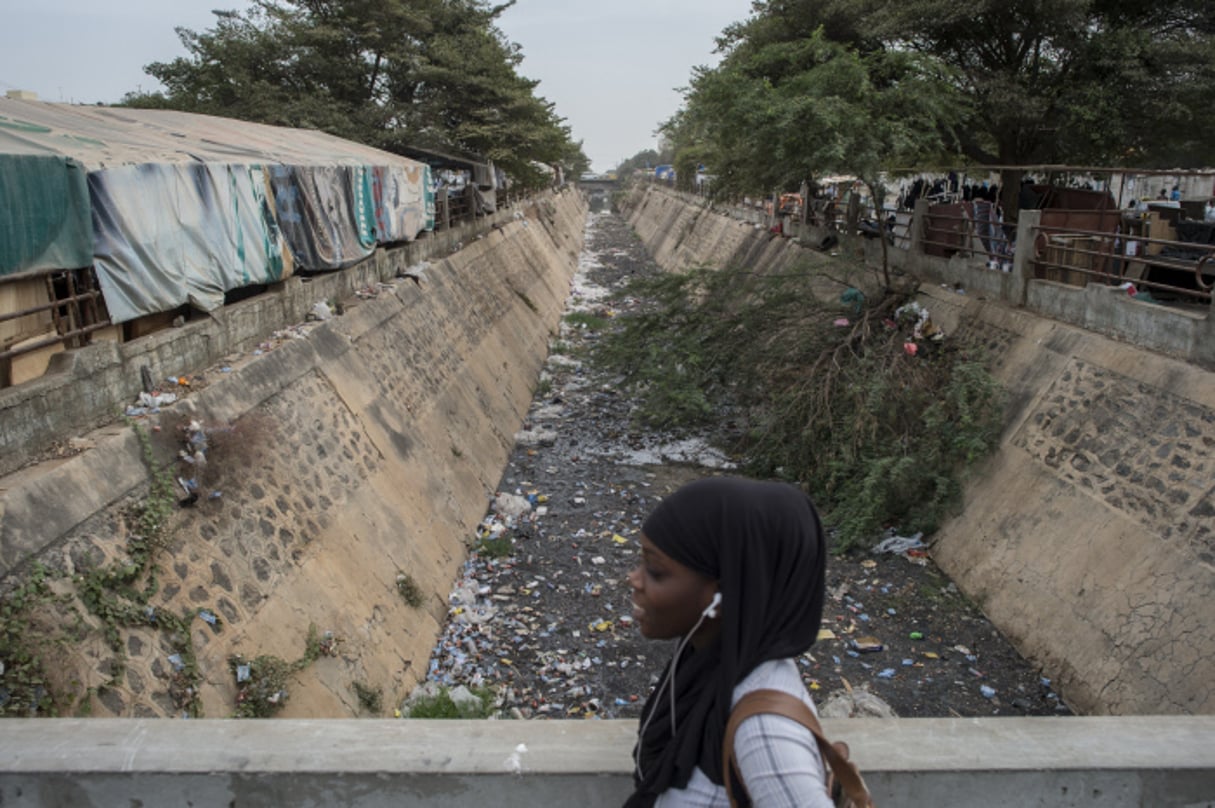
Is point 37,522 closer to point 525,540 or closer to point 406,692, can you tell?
point 406,692

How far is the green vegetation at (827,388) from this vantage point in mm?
8273

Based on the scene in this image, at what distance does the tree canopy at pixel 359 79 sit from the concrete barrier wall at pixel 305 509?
12027mm

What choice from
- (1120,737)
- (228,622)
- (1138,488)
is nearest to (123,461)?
(228,622)

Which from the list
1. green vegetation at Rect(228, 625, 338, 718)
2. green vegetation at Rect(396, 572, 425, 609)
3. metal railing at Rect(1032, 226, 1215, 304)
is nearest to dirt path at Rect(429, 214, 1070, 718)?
green vegetation at Rect(396, 572, 425, 609)

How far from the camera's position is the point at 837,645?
677cm

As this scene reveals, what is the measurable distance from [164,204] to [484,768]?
6137 millimetres

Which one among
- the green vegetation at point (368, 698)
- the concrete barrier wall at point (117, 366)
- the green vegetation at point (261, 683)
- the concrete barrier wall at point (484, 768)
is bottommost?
the green vegetation at point (368, 698)

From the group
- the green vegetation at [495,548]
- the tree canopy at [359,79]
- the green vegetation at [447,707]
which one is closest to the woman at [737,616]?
the green vegetation at [447,707]

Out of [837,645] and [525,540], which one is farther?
[525,540]

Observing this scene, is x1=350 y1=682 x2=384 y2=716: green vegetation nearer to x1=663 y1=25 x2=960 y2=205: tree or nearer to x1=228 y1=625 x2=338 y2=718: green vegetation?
x1=228 y1=625 x2=338 y2=718: green vegetation

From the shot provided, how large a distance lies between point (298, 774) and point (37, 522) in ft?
10.2

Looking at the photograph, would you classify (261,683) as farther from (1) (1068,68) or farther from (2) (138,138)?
(1) (1068,68)

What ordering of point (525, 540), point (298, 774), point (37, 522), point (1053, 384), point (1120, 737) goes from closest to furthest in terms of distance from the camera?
point (298, 774) → point (1120, 737) → point (37, 522) → point (1053, 384) → point (525, 540)

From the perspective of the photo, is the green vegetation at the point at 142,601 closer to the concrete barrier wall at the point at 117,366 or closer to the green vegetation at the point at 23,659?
the green vegetation at the point at 23,659
